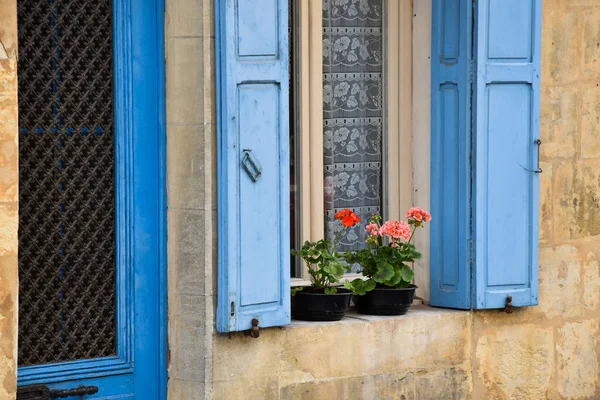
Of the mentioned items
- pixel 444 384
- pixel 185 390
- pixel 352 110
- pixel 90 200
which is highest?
pixel 352 110

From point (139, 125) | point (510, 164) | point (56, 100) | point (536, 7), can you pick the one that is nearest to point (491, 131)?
point (510, 164)

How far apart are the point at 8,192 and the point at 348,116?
2381mm

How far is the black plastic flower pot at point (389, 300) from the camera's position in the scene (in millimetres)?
6570

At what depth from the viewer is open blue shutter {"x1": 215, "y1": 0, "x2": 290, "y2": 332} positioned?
5961 mm

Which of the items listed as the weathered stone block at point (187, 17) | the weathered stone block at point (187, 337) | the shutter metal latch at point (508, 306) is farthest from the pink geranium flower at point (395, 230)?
the weathered stone block at point (187, 17)

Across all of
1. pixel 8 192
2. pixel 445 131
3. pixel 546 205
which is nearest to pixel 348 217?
pixel 445 131

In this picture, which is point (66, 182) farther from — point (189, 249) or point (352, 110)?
point (352, 110)

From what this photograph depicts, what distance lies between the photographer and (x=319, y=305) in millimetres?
6398

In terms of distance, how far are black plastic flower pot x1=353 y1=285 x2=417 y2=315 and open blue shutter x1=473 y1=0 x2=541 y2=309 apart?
39 cm

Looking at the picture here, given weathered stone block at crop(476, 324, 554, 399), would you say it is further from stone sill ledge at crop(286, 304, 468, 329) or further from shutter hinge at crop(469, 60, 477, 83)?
shutter hinge at crop(469, 60, 477, 83)

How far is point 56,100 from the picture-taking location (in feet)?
19.1

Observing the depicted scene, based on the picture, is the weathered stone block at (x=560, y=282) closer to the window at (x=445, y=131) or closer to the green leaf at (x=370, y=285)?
the window at (x=445, y=131)

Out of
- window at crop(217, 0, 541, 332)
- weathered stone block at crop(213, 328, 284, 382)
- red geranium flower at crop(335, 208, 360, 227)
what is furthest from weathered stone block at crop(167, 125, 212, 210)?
red geranium flower at crop(335, 208, 360, 227)

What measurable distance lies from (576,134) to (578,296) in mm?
928
